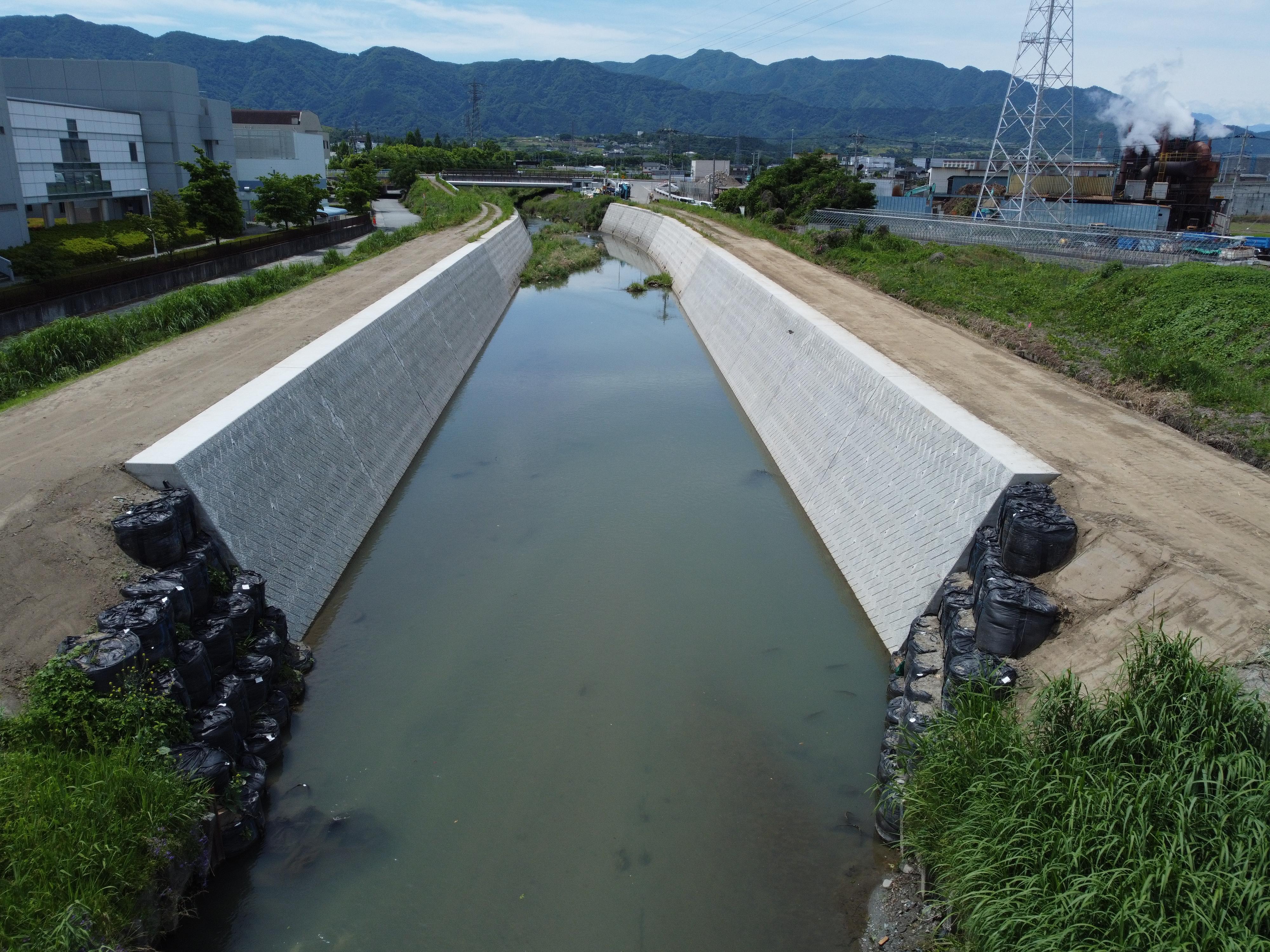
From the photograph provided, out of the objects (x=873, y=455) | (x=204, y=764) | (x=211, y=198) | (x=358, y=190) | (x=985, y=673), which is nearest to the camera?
(x=204, y=764)

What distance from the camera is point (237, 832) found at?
7.68 metres

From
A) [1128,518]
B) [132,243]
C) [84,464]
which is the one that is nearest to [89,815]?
[84,464]

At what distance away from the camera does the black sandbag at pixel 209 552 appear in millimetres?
9242

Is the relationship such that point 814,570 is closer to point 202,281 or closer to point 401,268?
point 401,268

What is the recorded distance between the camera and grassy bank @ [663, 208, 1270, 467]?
45.2ft

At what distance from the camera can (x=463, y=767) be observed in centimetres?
913

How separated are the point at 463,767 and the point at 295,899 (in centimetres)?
208

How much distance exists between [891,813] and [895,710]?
56.4 inches

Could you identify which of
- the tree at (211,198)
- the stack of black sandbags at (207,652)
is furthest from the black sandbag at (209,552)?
the tree at (211,198)

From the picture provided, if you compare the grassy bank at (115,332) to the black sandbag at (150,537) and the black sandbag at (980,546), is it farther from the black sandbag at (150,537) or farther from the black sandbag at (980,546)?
the black sandbag at (980,546)

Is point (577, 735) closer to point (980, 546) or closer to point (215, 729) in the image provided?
point (215, 729)

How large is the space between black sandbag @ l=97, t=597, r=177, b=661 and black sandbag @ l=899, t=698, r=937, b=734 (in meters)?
7.29

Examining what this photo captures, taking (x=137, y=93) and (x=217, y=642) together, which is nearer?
(x=217, y=642)

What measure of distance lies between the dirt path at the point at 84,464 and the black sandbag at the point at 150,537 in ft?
0.40
